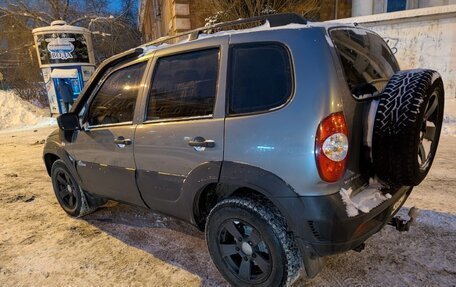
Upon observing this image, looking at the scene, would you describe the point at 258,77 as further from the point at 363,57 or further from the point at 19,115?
the point at 19,115

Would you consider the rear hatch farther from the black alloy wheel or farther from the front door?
the front door

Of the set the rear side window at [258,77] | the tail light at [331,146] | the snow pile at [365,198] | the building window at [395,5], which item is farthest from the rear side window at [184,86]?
the building window at [395,5]

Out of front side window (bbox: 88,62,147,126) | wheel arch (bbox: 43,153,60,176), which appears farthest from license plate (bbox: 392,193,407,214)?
wheel arch (bbox: 43,153,60,176)

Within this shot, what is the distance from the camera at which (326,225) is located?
193 cm

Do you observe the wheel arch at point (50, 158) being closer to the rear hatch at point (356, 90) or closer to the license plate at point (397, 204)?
the rear hatch at point (356, 90)

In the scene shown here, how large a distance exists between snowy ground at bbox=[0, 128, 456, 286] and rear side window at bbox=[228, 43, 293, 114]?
1.41 metres

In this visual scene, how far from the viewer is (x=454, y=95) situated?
25.8 feet

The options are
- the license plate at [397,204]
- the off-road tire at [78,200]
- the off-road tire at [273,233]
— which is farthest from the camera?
the off-road tire at [78,200]

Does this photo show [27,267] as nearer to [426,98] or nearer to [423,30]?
[426,98]

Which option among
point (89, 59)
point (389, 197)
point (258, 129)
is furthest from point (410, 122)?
point (89, 59)

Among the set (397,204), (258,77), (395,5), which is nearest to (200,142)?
(258,77)

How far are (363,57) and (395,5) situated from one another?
1187 cm

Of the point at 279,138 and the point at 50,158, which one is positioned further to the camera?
the point at 50,158

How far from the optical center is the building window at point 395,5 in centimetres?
1203
